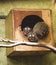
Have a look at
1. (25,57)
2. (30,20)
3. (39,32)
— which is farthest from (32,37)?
(25,57)

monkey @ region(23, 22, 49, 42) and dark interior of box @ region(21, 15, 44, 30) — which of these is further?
dark interior of box @ region(21, 15, 44, 30)

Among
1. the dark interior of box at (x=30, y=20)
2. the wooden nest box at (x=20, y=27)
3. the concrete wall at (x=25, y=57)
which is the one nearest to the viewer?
the wooden nest box at (x=20, y=27)

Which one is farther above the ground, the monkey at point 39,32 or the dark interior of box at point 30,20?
the dark interior of box at point 30,20

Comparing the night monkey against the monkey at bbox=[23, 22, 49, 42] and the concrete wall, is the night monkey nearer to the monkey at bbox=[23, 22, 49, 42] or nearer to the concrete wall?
the monkey at bbox=[23, 22, 49, 42]

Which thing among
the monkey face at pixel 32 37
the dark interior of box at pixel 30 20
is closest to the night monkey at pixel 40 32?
the monkey face at pixel 32 37

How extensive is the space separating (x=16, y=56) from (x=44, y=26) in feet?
1.59

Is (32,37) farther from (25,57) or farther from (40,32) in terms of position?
(25,57)

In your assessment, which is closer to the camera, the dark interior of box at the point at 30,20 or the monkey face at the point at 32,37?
the monkey face at the point at 32,37

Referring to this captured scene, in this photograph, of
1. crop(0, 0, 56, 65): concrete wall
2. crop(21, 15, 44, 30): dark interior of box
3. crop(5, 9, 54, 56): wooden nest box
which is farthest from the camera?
crop(0, 0, 56, 65): concrete wall

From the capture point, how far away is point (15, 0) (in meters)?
1.93

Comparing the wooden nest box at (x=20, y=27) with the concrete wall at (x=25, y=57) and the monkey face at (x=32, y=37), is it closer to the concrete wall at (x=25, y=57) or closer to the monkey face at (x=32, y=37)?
the monkey face at (x=32, y=37)

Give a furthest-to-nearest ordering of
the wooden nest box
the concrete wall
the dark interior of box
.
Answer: the concrete wall
the dark interior of box
the wooden nest box

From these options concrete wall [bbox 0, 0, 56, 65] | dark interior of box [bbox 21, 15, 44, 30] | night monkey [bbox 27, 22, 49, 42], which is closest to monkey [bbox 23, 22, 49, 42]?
night monkey [bbox 27, 22, 49, 42]

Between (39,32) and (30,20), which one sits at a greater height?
(30,20)
